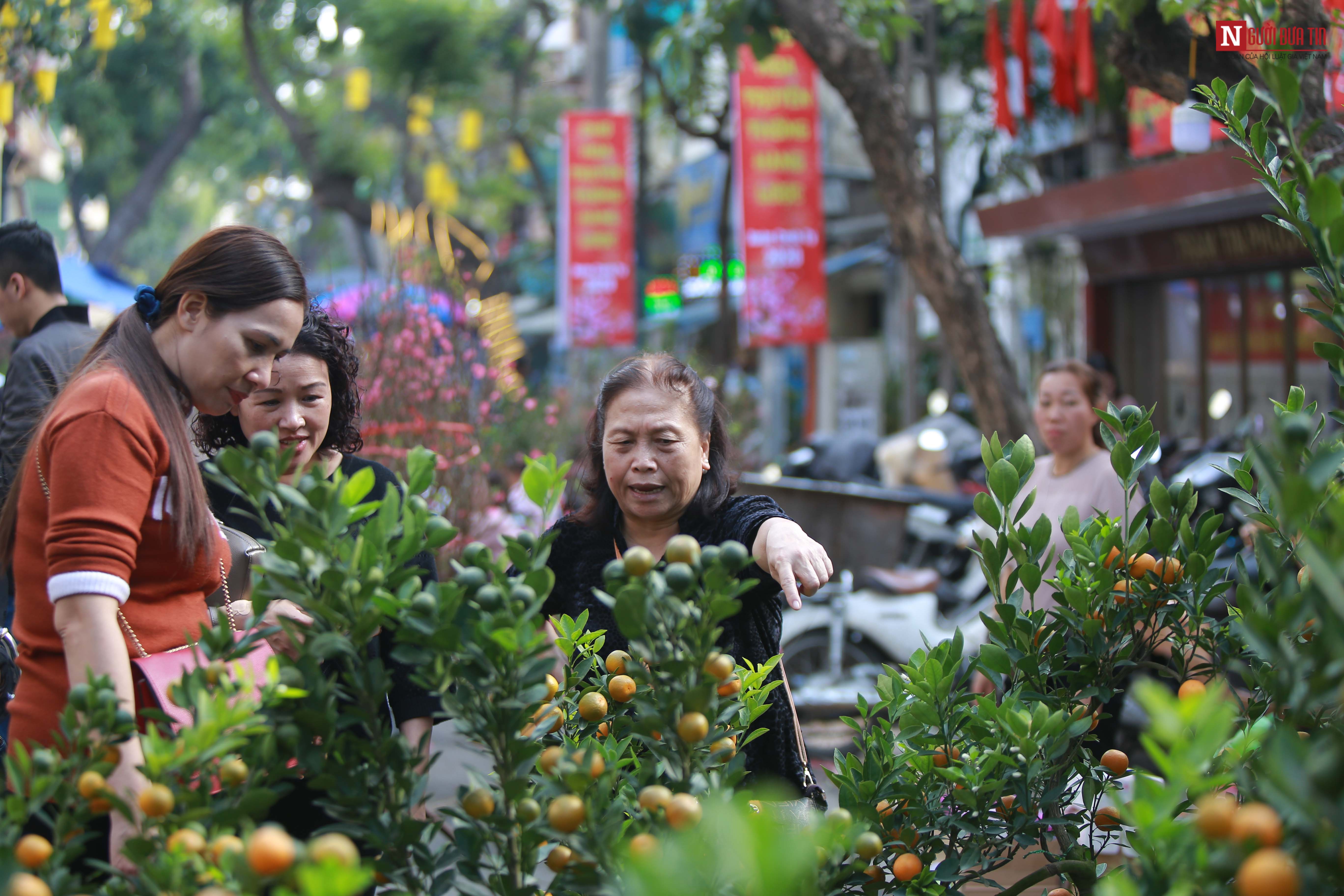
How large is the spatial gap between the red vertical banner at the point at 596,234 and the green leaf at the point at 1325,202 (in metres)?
10.0

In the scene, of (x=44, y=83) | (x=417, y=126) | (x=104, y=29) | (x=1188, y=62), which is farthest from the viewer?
(x=417, y=126)

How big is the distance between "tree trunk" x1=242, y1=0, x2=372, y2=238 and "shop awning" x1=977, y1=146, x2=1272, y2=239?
6336 mm

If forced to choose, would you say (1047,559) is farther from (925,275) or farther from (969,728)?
(925,275)

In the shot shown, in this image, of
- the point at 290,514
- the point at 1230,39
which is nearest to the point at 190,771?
the point at 290,514

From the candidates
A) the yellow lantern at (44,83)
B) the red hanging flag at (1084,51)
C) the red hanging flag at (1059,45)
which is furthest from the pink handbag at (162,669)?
the red hanging flag at (1059,45)

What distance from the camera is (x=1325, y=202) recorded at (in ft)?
3.54

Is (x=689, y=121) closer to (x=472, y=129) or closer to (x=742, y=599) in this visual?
(x=472, y=129)

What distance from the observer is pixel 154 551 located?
62.2 inches

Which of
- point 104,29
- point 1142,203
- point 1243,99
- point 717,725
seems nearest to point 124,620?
point 717,725

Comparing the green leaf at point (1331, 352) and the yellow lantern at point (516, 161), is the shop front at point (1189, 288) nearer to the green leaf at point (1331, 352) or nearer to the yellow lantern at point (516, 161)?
the green leaf at point (1331, 352)

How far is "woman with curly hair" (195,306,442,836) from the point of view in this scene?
211 cm

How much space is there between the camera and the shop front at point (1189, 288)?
26.9 feet

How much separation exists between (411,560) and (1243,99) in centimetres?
140

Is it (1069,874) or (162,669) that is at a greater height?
(162,669)
